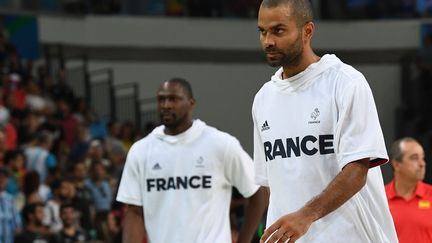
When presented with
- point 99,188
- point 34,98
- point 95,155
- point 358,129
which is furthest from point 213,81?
point 358,129

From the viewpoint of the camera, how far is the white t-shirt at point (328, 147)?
16.1 ft

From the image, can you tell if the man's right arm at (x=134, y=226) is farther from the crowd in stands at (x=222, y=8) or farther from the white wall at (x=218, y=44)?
the white wall at (x=218, y=44)

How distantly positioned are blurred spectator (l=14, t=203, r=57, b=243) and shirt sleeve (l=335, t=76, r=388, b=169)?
25.3 feet

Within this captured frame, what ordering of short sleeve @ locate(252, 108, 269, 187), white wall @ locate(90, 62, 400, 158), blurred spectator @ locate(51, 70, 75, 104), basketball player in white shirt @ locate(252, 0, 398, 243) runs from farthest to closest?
white wall @ locate(90, 62, 400, 158) < blurred spectator @ locate(51, 70, 75, 104) < short sleeve @ locate(252, 108, 269, 187) < basketball player in white shirt @ locate(252, 0, 398, 243)

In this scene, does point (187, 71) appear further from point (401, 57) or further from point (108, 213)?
point (108, 213)

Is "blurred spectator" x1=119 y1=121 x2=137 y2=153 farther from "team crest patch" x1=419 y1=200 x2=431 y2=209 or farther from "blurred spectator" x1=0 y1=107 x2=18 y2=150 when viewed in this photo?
"team crest patch" x1=419 y1=200 x2=431 y2=209

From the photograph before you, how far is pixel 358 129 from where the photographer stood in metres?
4.89

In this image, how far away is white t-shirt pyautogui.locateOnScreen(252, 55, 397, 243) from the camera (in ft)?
16.1

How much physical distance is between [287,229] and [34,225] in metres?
8.22

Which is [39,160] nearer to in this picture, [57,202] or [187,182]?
[57,202]

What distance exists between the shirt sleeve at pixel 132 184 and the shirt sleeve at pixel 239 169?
604 millimetres

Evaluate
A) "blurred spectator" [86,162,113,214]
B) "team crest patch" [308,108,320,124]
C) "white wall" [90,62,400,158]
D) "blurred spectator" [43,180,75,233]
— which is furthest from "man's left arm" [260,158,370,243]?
"white wall" [90,62,400,158]

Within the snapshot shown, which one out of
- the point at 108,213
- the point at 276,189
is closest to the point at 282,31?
the point at 276,189

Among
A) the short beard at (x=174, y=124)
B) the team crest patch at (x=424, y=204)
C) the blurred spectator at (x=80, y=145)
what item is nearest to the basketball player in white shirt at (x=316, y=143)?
the short beard at (x=174, y=124)
